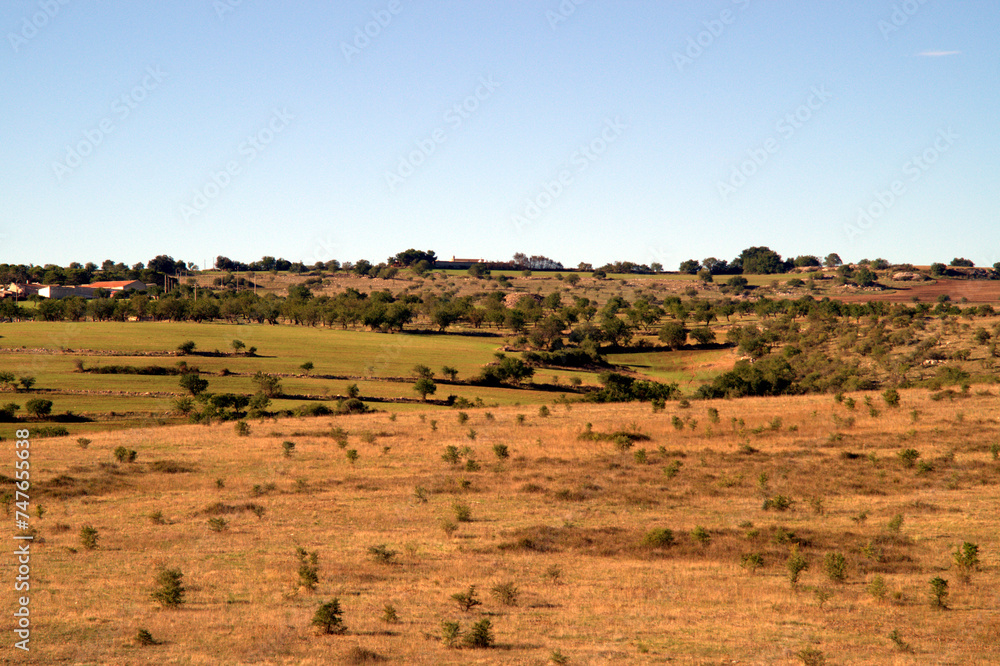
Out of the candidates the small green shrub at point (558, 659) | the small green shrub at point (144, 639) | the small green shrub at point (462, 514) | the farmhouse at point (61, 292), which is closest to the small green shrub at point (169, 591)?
the small green shrub at point (144, 639)

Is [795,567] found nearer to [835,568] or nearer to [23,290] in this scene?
[835,568]

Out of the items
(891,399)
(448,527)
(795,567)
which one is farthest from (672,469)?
(891,399)

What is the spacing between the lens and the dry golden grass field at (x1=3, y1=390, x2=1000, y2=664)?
16.2 metres

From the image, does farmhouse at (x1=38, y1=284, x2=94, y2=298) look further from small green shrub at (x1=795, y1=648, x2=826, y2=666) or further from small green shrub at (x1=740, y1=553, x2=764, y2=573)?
small green shrub at (x1=795, y1=648, x2=826, y2=666)

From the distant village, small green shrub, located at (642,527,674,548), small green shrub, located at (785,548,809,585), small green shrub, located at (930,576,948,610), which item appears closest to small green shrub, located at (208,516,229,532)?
small green shrub, located at (642,527,674,548)

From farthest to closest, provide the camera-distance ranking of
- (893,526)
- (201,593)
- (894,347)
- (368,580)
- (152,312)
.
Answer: (152,312) < (894,347) < (893,526) < (368,580) < (201,593)

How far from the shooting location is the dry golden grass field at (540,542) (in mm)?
16203

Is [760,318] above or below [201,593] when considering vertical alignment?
above

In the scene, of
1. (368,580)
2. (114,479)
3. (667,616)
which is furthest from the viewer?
(114,479)

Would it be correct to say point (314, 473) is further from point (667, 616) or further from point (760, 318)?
point (760, 318)

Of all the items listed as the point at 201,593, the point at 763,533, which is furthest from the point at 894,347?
the point at 201,593

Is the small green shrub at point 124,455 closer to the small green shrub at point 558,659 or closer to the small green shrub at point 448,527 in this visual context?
the small green shrub at point 448,527

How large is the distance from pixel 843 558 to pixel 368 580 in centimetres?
1340

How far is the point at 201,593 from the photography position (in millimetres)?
19500
